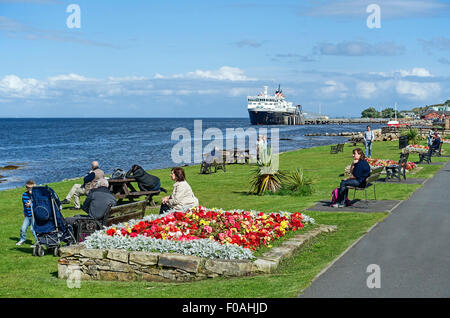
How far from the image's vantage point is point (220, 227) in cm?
1060

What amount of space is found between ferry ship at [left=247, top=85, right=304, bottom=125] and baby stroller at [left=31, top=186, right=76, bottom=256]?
15889 cm

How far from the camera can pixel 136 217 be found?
11.9m

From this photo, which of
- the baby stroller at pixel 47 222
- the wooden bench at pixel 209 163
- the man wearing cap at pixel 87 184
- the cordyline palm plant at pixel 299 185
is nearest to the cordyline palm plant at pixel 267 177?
the cordyline palm plant at pixel 299 185

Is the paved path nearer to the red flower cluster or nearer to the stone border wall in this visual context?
the stone border wall

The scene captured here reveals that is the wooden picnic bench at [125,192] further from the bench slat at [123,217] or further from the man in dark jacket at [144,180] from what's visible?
the bench slat at [123,217]

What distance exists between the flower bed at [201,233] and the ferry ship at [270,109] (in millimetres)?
158226

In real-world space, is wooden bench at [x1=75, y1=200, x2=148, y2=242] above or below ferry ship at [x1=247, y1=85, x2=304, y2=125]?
below

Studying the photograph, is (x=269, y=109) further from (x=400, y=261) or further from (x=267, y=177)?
(x=400, y=261)

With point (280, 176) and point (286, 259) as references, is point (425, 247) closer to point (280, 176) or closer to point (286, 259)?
point (286, 259)

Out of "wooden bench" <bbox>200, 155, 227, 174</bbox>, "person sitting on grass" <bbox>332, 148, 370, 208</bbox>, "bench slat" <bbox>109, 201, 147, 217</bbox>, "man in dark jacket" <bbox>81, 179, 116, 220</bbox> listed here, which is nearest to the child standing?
"man in dark jacket" <bbox>81, 179, 116, 220</bbox>

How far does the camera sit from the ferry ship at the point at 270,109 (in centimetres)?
16988

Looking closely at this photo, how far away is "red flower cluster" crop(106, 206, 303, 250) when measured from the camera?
9734 mm

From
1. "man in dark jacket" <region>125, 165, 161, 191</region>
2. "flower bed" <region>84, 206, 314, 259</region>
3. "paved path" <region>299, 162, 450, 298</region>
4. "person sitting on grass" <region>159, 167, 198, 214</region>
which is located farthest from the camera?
"man in dark jacket" <region>125, 165, 161, 191</region>
